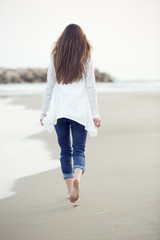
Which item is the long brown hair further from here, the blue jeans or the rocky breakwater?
the rocky breakwater

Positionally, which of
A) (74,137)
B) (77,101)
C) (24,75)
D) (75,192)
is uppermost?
(77,101)

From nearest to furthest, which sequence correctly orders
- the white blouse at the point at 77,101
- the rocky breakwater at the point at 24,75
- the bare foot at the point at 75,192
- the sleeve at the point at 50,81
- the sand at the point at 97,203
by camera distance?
the sand at the point at 97,203, the bare foot at the point at 75,192, the white blouse at the point at 77,101, the sleeve at the point at 50,81, the rocky breakwater at the point at 24,75

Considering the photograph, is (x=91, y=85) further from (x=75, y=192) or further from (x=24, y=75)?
(x=24, y=75)

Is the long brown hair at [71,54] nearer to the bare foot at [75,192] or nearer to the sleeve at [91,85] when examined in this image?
the sleeve at [91,85]

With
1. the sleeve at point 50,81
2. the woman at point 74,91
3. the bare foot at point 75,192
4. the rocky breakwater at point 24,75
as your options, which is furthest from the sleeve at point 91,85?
the rocky breakwater at point 24,75

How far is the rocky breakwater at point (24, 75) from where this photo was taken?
163 ft

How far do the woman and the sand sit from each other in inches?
13.6

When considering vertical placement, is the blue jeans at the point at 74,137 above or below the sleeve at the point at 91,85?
below

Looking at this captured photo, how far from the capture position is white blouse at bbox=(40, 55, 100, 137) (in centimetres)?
324

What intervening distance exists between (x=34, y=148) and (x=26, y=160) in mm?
903

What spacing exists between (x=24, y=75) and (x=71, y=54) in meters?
49.7

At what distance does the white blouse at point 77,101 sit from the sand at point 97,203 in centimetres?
64

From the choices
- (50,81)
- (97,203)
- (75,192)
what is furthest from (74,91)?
(97,203)

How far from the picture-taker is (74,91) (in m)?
3.27
